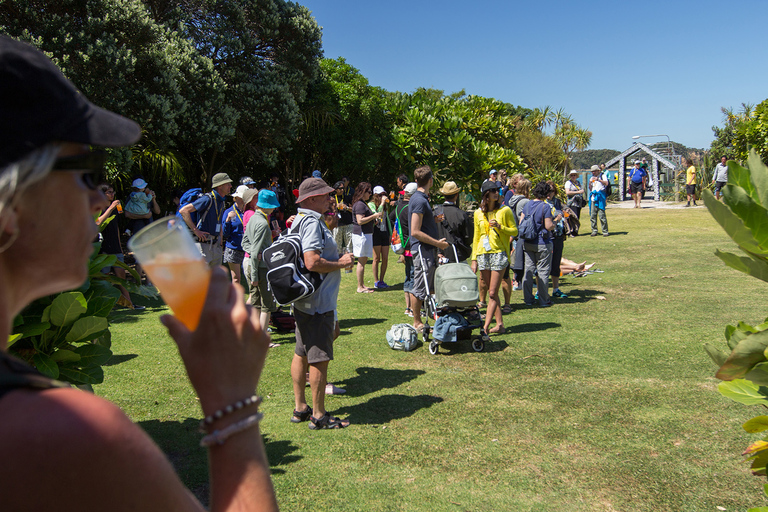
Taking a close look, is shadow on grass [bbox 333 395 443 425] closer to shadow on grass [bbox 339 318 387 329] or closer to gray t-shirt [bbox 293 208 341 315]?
gray t-shirt [bbox 293 208 341 315]

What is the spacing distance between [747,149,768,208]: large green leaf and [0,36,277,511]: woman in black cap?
1750 millimetres

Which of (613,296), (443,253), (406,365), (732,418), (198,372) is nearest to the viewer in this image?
(198,372)

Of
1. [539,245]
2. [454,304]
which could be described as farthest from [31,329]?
[539,245]

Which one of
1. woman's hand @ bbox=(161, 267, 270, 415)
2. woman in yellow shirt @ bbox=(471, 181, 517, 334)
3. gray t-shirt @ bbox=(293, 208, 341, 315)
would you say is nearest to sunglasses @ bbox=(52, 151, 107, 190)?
woman's hand @ bbox=(161, 267, 270, 415)

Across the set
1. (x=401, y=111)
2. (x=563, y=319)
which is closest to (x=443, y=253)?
(x=563, y=319)

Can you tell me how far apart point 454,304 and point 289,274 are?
9.58 ft

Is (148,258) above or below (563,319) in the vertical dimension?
above

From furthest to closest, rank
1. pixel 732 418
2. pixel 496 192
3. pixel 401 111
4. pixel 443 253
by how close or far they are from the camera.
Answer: pixel 401 111
pixel 443 253
pixel 496 192
pixel 732 418

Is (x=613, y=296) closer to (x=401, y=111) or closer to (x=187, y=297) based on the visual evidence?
(x=187, y=297)

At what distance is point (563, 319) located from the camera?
8.53 metres

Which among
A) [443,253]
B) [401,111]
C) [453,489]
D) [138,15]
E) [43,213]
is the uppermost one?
[138,15]

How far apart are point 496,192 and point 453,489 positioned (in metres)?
4.66

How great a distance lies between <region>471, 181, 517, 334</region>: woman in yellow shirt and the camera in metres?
7.65

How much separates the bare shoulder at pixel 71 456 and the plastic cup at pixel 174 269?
249 millimetres
